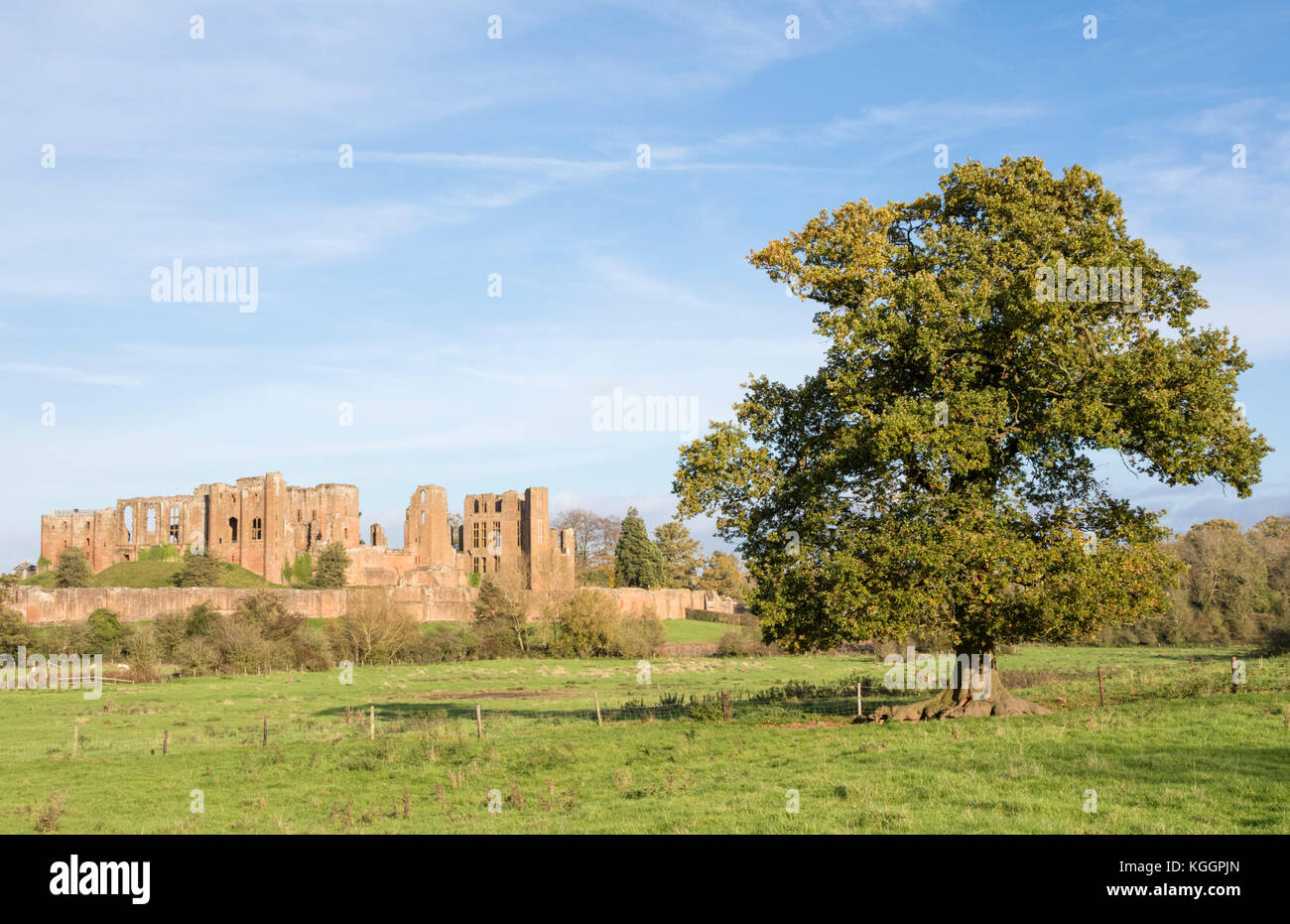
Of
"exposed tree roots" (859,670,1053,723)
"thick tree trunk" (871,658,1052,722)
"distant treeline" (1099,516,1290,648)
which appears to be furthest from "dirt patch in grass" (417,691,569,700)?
"distant treeline" (1099,516,1290,648)

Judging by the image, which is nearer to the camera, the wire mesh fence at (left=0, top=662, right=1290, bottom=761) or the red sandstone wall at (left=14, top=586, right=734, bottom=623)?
the wire mesh fence at (left=0, top=662, right=1290, bottom=761)

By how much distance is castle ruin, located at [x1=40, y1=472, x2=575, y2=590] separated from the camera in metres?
106

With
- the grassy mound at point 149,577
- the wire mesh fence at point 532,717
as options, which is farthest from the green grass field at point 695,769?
the grassy mound at point 149,577

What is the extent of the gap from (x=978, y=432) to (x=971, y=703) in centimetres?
743

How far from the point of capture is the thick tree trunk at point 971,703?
24922 mm

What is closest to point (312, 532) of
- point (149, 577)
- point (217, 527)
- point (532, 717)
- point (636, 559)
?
point (217, 527)

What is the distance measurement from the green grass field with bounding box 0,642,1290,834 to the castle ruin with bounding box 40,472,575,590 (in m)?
68.3

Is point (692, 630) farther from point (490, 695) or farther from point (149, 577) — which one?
point (149, 577)

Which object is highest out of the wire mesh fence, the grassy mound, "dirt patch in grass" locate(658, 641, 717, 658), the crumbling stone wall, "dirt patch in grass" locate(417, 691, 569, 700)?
the crumbling stone wall

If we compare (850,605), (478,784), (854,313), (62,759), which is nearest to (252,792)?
(478,784)

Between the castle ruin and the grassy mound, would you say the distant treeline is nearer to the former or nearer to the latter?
the castle ruin

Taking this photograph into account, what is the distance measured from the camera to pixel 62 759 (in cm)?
2812

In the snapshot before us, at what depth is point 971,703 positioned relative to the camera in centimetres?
2511
